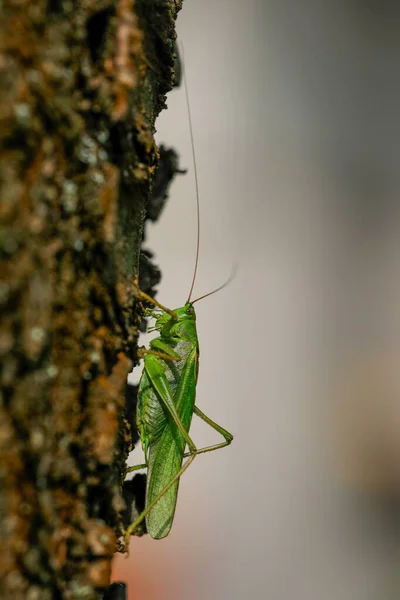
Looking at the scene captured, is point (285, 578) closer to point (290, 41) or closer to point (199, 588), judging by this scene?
point (199, 588)

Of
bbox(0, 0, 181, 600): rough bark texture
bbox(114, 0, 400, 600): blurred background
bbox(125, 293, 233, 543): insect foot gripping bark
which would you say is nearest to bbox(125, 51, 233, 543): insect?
bbox(125, 293, 233, 543): insect foot gripping bark

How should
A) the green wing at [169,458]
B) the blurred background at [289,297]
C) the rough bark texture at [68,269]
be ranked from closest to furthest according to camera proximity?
the rough bark texture at [68,269] < the green wing at [169,458] < the blurred background at [289,297]

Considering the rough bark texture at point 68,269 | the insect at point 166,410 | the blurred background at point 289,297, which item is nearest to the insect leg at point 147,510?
the insect at point 166,410

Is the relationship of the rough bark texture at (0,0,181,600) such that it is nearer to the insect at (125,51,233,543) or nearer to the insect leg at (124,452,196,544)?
the insect leg at (124,452,196,544)

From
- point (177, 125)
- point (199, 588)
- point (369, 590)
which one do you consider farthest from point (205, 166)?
point (369, 590)

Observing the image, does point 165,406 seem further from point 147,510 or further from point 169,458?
point 147,510

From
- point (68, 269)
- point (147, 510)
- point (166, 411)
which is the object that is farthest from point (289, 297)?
point (68, 269)

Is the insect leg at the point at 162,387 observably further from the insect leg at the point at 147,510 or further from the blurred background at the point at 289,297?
the blurred background at the point at 289,297
